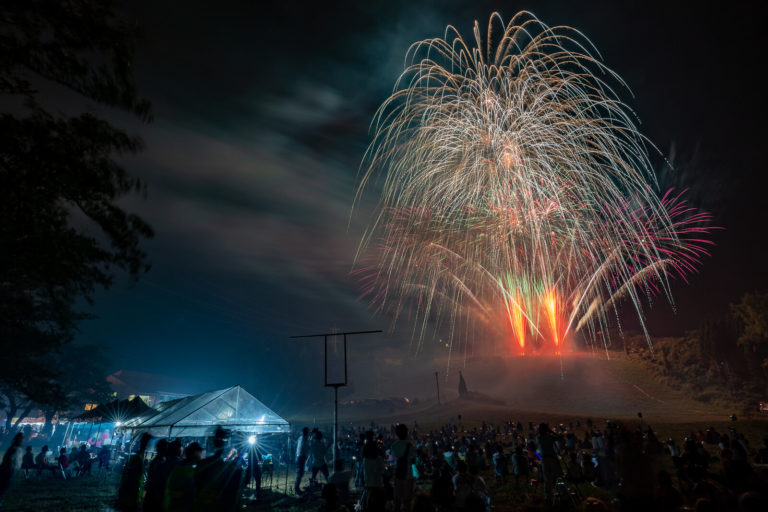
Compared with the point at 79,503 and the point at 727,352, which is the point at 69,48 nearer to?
the point at 79,503

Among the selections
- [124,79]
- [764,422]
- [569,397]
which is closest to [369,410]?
[569,397]

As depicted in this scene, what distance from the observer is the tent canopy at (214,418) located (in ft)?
43.5

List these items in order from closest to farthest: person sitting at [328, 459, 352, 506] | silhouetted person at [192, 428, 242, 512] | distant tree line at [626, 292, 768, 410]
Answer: silhouetted person at [192, 428, 242, 512] → person sitting at [328, 459, 352, 506] → distant tree line at [626, 292, 768, 410]

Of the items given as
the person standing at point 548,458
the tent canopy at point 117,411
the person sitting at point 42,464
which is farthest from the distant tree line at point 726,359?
the person sitting at point 42,464

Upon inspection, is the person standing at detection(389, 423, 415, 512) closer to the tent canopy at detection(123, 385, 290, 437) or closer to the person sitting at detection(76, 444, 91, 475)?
the tent canopy at detection(123, 385, 290, 437)

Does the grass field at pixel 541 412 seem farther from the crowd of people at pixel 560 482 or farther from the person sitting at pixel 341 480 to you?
the person sitting at pixel 341 480

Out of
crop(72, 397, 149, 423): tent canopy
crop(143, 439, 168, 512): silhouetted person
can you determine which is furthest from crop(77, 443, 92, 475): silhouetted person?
crop(143, 439, 168, 512): silhouetted person

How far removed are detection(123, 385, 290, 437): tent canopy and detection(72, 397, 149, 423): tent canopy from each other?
6.33 m

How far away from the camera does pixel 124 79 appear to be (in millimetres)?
7336

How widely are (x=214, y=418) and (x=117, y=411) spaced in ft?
34.3

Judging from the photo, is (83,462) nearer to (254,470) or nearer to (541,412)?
(254,470)

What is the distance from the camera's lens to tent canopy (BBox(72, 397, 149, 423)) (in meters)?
19.7

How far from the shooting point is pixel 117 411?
1986 centimetres

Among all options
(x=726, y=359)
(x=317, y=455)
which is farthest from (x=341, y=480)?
(x=726, y=359)
